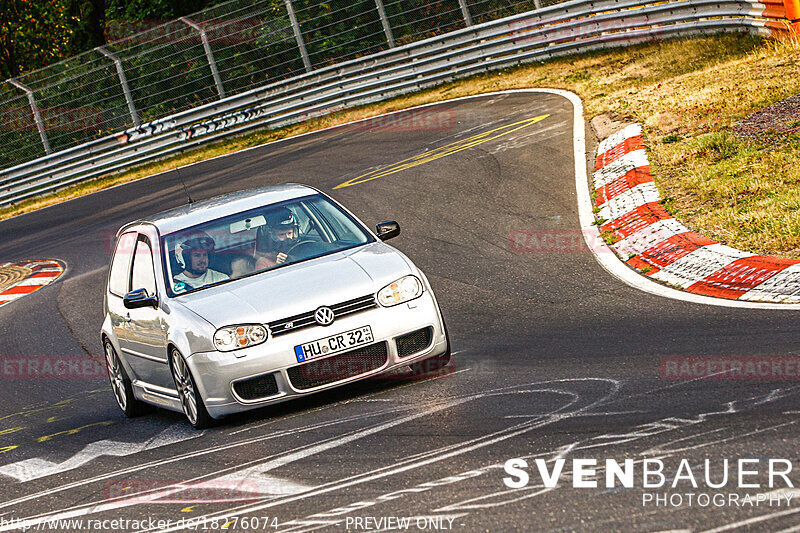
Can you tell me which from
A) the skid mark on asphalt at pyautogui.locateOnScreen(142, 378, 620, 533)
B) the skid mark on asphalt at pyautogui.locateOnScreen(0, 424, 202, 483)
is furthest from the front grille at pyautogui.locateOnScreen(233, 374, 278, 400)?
the skid mark on asphalt at pyautogui.locateOnScreen(142, 378, 620, 533)

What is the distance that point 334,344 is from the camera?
6.86 metres

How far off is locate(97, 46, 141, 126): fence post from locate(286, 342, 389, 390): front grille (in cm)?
2110

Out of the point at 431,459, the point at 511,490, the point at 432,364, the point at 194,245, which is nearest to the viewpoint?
the point at 511,490

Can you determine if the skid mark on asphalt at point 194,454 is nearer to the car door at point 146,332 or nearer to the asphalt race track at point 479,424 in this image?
the asphalt race track at point 479,424

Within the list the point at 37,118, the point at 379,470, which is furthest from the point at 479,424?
the point at 37,118

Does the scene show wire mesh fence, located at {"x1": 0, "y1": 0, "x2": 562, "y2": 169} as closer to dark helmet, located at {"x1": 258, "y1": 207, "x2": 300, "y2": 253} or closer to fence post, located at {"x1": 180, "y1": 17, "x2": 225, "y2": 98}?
fence post, located at {"x1": 180, "y1": 17, "x2": 225, "y2": 98}

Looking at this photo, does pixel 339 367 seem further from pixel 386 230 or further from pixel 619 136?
pixel 619 136

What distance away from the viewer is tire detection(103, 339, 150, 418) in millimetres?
8609

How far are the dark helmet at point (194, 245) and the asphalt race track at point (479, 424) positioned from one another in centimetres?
120

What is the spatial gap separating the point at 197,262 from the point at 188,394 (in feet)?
3.51

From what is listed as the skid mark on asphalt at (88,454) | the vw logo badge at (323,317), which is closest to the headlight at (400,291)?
the vw logo badge at (323,317)

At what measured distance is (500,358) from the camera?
7.54 metres

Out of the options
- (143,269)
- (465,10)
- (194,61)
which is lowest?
(143,269)

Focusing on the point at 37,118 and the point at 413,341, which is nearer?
the point at 413,341
